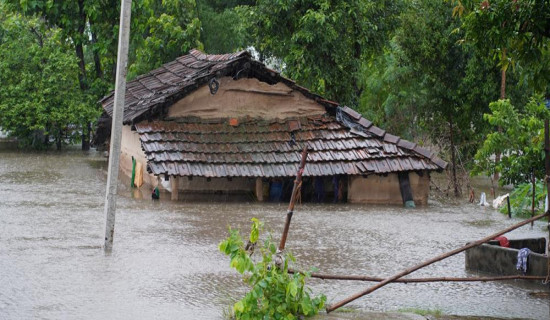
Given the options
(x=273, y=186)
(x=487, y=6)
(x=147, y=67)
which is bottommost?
(x=273, y=186)

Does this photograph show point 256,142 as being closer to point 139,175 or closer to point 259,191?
point 259,191

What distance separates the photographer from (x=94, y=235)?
552 inches

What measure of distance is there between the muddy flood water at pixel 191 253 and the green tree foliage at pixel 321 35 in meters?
7.39

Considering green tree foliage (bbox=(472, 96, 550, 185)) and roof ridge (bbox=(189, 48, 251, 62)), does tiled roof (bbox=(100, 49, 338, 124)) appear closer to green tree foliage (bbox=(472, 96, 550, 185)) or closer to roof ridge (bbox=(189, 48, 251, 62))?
roof ridge (bbox=(189, 48, 251, 62))

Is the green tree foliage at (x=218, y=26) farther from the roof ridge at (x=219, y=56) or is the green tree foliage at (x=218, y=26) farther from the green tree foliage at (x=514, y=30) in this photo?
the green tree foliage at (x=514, y=30)

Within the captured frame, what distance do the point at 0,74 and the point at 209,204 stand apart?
52.1 feet

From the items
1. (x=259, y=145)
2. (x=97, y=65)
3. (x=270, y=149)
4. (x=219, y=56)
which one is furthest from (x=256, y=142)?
(x=97, y=65)

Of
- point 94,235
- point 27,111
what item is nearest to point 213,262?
point 94,235

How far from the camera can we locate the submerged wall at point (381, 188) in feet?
65.7

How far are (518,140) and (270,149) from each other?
5742 millimetres

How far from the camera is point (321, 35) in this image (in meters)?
25.8

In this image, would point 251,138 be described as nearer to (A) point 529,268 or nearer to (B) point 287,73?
(B) point 287,73

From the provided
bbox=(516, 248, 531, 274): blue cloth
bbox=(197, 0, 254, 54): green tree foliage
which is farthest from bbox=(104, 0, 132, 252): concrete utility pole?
→ bbox=(197, 0, 254, 54): green tree foliage

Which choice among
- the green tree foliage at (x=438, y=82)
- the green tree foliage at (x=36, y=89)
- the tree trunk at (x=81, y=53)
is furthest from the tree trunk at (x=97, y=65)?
the green tree foliage at (x=438, y=82)
